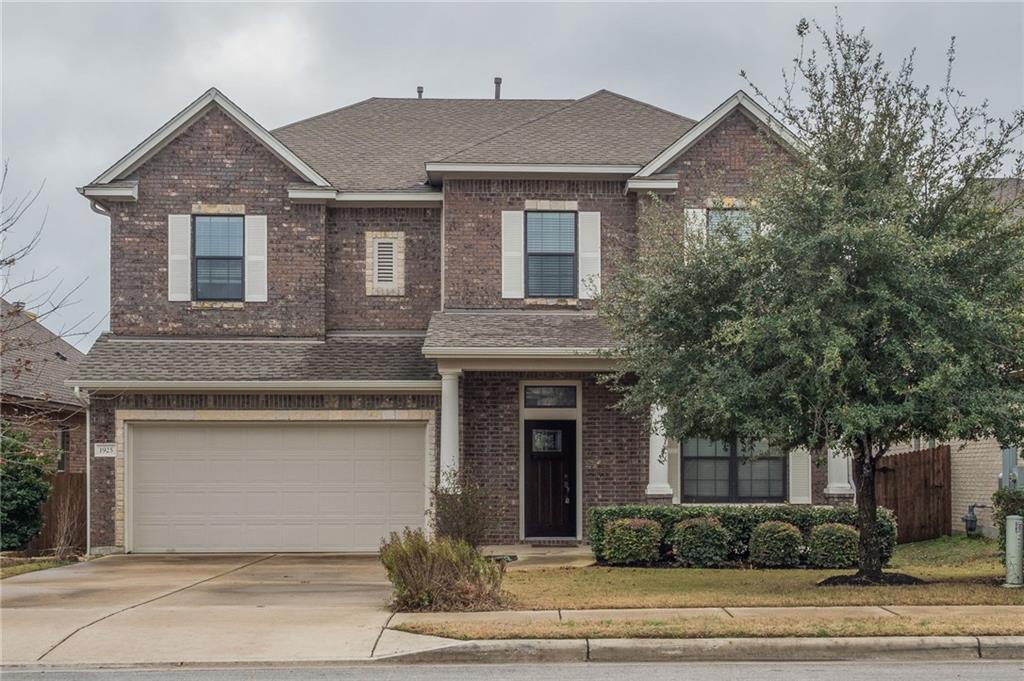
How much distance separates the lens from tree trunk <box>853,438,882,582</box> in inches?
582

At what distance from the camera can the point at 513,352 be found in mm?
19406

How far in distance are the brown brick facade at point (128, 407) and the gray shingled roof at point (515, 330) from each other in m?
1.41

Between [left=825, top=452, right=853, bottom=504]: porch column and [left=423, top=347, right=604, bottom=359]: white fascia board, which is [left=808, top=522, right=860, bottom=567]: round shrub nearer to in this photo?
[left=825, top=452, right=853, bottom=504]: porch column

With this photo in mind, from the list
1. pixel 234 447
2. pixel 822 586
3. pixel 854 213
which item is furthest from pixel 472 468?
pixel 854 213

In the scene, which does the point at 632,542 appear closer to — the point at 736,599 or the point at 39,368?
the point at 736,599

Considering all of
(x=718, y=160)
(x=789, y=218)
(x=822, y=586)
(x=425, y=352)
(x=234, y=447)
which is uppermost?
(x=718, y=160)

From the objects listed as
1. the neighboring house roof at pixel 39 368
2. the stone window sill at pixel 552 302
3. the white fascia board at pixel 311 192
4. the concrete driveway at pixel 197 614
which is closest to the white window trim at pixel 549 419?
the stone window sill at pixel 552 302

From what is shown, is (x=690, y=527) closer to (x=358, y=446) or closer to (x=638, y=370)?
(x=638, y=370)

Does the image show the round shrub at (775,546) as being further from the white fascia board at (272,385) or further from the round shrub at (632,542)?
the white fascia board at (272,385)

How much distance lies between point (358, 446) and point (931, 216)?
1092cm

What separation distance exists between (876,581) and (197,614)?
802 cm

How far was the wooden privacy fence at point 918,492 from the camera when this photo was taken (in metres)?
21.5

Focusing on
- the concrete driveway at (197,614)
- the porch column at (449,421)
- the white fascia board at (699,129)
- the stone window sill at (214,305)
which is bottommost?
the concrete driveway at (197,614)

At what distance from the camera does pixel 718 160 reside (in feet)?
69.2
